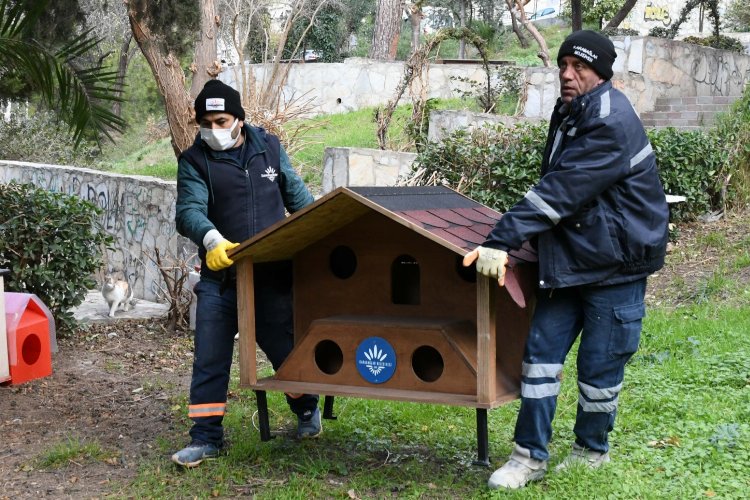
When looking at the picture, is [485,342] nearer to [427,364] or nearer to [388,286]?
[427,364]

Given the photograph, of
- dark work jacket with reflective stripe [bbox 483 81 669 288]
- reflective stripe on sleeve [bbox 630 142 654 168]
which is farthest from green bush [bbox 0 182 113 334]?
reflective stripe on sleeve [bbox 630 142 654 168]

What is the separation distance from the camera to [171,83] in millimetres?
8492

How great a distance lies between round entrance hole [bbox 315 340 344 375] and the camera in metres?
4.61

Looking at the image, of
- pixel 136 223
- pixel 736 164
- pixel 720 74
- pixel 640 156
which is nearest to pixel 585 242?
pixel 640 156

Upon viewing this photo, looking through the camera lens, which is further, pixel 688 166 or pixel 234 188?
pixel 688 166

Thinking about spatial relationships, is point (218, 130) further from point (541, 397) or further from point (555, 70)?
point (555, 70)

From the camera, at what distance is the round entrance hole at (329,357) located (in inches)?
181

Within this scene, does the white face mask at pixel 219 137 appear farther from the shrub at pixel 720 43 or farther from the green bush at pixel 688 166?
the shrub at pixel 720 43

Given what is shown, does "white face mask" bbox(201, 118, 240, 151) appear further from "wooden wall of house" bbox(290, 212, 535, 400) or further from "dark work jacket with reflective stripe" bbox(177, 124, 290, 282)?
"wooden wall of house" bbox(290, 212, 535, 400)

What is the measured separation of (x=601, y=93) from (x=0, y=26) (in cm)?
460

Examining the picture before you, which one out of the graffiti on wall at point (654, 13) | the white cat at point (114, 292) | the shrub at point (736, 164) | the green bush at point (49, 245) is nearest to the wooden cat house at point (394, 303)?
the green bush at point (49, 245)

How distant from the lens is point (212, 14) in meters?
9.70

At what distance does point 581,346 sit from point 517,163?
234 inches

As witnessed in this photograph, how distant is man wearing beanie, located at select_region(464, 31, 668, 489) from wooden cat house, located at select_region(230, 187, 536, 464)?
0.49ft
